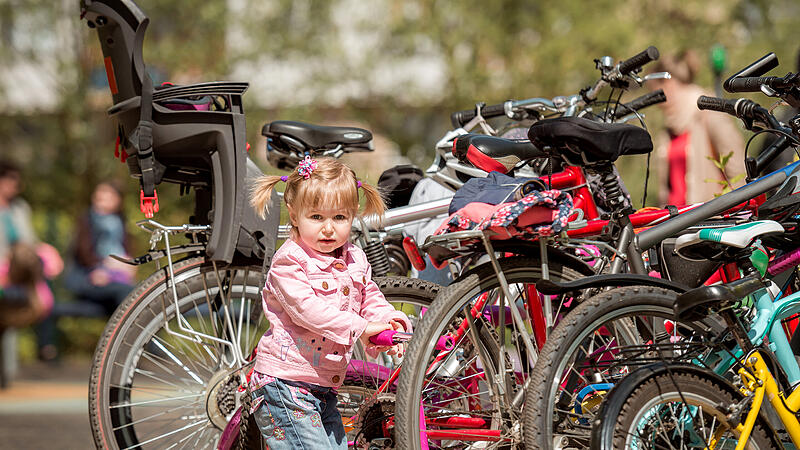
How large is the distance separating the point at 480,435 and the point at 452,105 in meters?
10.1

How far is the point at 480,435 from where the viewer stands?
11.5 feet

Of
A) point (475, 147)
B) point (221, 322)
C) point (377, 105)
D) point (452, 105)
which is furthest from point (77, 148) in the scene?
point (475, 147)

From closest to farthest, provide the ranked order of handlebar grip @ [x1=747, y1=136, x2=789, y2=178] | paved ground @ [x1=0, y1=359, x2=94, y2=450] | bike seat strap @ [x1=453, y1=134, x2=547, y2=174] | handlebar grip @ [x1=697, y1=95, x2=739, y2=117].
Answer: bike seat strap @ [x1=453, y1=134, x2=547, y2=174] < handlebar grip @ [x1=697, y1=95, x2=739, y2=117] < handlebar grip @ [x1=747, y1=136, x2=789, y2=178] < paved ground @ [x1=0, y1=359, x2=94, y2=450]

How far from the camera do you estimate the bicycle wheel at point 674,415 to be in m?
2.93

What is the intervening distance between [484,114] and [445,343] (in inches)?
72.1

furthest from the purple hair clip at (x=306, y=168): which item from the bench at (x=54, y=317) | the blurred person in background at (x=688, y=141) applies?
the bench at (x=54, y=317)

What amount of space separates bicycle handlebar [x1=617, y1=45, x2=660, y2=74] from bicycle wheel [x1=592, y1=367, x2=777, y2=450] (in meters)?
1.51

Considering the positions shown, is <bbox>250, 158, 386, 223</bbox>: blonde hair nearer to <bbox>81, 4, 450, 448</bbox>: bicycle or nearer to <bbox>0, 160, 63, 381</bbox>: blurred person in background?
<bbox>81, 4, 450, 448</bbox>: bicycle

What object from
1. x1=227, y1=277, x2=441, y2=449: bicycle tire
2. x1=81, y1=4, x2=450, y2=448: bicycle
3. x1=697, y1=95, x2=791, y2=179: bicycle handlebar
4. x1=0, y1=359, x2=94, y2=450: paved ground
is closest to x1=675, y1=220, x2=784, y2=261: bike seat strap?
x1=697, y1=95, x2=791, y2=179: bicycle handlebar

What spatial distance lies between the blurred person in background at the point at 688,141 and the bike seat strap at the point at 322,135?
2.72 m

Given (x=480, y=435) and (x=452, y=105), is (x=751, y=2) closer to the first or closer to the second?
(x=452, y=105)

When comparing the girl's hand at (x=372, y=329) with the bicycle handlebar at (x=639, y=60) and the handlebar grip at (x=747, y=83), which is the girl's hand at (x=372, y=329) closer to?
the bicycle handlebar at (x=639, y=60)

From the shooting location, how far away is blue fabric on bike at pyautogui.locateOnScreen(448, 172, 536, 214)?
3465 millimetres

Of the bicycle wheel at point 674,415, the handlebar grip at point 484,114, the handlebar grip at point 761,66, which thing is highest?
the handlebar grip at point 484,114
